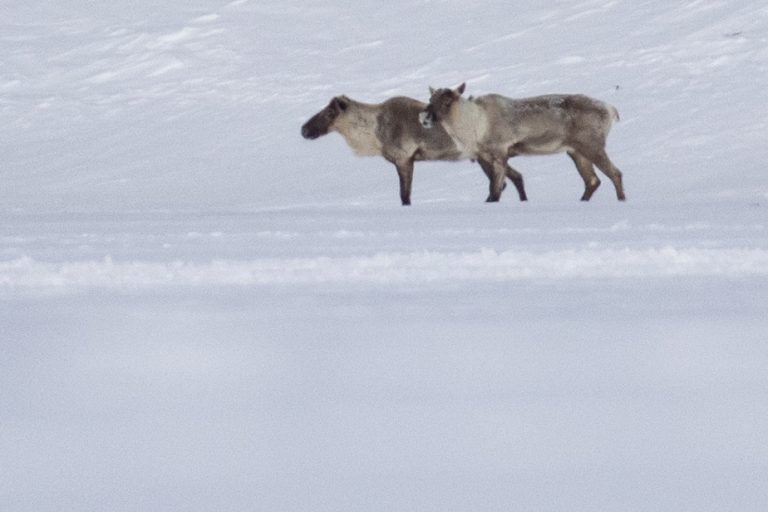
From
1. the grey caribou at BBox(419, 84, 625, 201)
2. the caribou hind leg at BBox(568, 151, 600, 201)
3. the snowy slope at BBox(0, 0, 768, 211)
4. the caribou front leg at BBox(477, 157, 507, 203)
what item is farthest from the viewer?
the snowy slope at BBox(0, 0, 768, 211)

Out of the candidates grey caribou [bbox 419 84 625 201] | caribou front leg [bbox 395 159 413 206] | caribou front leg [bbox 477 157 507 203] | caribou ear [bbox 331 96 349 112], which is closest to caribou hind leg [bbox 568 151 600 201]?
grey caribou [bbox 419 84 625 201]

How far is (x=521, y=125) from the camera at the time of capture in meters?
13.1

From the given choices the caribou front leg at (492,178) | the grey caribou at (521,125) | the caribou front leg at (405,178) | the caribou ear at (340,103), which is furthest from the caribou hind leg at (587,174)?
the caribou ear at (340,103)

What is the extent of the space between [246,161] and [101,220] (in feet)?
29.5

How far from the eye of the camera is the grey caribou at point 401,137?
1355cm

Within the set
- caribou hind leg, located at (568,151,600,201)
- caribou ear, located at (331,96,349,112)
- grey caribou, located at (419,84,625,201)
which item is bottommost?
caribou hind leg, located at (568,151,600,201)

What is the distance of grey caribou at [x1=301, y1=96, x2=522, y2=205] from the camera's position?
13555 millimetres

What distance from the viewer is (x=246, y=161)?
20719 mm

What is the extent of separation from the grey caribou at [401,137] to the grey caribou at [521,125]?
0.65 ft

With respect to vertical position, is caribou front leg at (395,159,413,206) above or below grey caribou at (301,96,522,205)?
below

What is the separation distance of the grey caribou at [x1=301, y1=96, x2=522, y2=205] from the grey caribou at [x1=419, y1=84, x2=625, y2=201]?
198 mm

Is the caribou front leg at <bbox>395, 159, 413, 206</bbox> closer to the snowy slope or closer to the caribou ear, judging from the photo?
the caribou ear

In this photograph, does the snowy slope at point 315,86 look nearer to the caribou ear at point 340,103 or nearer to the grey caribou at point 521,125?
the grey caribou at point 521,125

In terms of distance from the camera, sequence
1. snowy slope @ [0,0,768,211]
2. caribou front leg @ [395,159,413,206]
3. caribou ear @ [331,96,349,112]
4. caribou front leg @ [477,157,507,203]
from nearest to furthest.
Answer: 1. caribou front leg @ [477,157,507,203]
2. caribou front leg @ [395,159,413,206]
3. caribou ear @ [331,96,349,112]
4. snowy slope @ [0,0,768,211]
